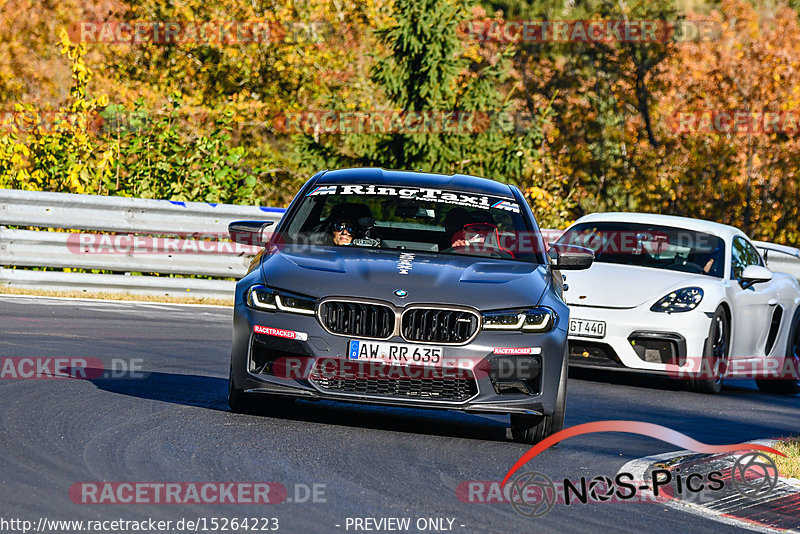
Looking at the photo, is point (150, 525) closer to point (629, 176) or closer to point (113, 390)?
point (113, 390)

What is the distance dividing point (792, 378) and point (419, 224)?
224 inches

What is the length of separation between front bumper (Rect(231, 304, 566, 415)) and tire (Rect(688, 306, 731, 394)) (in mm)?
4258

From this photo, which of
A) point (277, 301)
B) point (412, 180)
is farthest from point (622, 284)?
point (277, 301)

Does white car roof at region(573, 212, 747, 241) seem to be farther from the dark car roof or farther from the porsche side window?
the dark car roof

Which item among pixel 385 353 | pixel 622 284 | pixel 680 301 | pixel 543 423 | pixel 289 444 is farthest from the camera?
pixel 622 284

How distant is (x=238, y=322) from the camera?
713 cm

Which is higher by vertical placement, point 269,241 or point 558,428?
point 269,241

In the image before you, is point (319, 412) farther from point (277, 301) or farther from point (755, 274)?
point (755, 274)

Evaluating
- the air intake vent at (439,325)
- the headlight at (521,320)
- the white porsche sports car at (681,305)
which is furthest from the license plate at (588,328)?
the air intake vent at (439,325)

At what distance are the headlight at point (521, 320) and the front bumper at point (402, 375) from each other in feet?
0.12

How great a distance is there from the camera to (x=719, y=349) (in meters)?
11.2

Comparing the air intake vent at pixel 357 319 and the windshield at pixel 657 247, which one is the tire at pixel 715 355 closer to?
the windshield at pixel 657 247

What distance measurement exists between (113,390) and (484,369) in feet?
8.30

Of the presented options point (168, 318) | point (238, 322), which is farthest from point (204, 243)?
point (238, 322)
